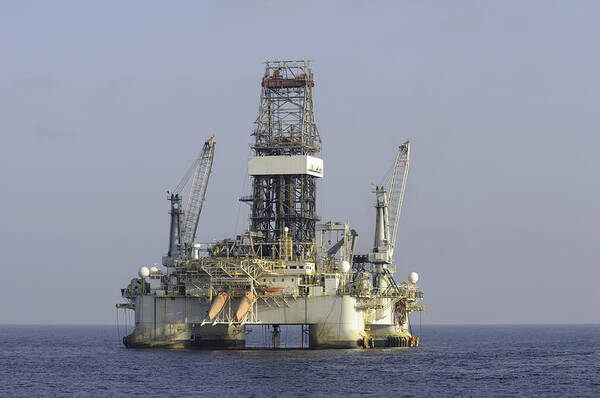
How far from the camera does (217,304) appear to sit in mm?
110375

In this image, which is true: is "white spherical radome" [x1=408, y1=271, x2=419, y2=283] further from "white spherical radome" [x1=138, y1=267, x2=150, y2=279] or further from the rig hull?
"white spherical radome" [x1=138, y1=267, x2=150, y2=279]

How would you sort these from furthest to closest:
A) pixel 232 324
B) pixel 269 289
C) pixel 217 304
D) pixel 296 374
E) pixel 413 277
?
1. pixel 413 277
2. pixel 269 289
3. pixel 232 324
4. pixel 217 304
5. pixel 296 374

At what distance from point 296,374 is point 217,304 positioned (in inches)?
833

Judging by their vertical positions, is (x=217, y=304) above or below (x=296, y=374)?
above

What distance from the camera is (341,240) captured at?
124250 millimetres

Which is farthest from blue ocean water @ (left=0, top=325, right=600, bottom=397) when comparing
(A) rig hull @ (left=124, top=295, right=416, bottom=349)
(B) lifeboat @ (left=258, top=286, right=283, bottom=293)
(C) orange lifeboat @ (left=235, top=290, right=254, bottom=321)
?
(B) lifeboat @ (left=258, top=286, right=283, bottom=293)

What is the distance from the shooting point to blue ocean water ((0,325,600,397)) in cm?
8288

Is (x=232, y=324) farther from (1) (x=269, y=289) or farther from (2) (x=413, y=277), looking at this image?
(2) (x=413, y=277)

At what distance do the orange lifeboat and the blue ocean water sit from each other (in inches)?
160

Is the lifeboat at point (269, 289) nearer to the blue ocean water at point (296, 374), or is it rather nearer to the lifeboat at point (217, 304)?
the lifeboat at point (217, 304)

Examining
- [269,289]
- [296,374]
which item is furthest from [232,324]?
[296,374]

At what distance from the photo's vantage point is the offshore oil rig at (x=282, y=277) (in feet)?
367

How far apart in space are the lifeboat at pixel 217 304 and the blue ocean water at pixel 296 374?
13.4ft

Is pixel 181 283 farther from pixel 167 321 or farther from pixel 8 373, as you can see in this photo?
pixel 8 373
